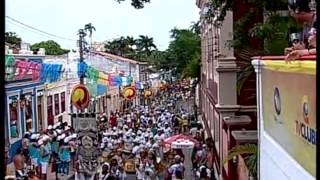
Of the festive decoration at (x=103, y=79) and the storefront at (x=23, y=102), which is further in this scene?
the festive decoration at (x=103, y=79)

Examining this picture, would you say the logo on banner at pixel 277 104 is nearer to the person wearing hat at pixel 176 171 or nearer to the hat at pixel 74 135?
the person wearing hat at pixel 176 171

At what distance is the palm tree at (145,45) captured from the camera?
250ft

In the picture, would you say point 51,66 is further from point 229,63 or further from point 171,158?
point 229,63

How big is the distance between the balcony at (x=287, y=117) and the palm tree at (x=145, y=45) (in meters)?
67.9

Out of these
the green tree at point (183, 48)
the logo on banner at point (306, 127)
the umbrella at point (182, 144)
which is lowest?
the umbrella at point (182, 144)

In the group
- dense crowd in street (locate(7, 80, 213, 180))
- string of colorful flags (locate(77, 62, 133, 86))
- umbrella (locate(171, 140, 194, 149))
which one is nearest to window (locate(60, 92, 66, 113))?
string of colorful flags (locate(77, 62, 133, 86))

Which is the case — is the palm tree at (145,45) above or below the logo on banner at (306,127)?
above

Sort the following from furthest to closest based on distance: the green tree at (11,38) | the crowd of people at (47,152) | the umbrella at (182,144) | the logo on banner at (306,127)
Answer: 1. the umbrella at (182,144)
2. the crowd of people at (47,152)
3. the logo on banner at (306,127)
4. the green tree at (11,38)

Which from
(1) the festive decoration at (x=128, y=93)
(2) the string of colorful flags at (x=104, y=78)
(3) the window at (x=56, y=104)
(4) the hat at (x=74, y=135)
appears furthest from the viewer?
(1) the festive decoration at (x=128, y=93)

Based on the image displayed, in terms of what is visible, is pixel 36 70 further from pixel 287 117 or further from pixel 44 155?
pixel 287 117

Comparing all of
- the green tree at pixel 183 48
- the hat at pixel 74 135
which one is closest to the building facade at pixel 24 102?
the hat at pixel 74 135

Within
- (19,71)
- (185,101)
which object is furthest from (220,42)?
(185,101)

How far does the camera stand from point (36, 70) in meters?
28.0

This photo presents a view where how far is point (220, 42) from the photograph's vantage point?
17016 millimetres
